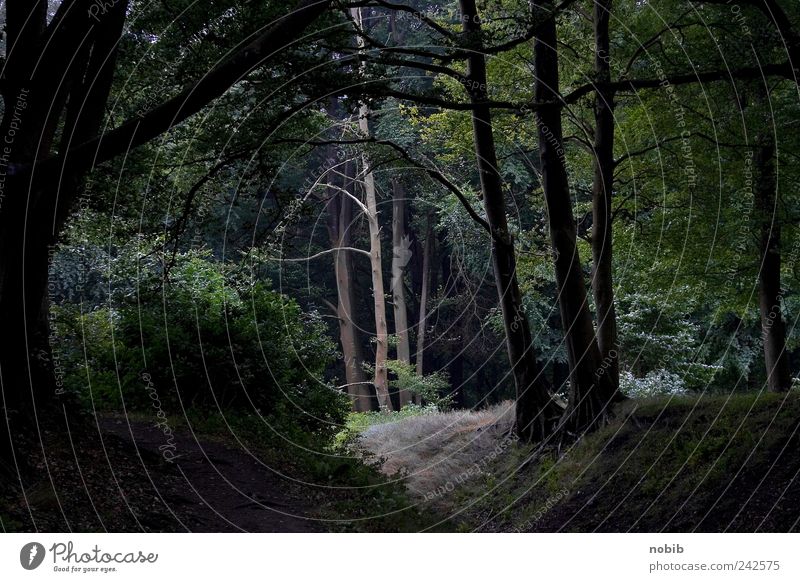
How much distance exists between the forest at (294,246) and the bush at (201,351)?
0.05 m

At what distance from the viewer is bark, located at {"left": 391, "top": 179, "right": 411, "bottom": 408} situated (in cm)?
3133

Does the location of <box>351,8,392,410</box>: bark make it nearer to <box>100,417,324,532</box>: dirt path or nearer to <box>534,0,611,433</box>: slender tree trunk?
<box>534,0,611,433</box>: slender tree trunk

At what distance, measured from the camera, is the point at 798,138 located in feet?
34.6

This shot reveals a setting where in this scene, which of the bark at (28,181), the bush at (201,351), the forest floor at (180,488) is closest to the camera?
the forest floor at (180,488)

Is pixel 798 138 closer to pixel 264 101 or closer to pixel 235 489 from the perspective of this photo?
pixel 264 101

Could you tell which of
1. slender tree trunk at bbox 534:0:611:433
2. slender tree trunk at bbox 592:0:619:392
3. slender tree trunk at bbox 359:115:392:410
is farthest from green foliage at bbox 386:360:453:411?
slender tree trunk at bbox 534:0:611:433

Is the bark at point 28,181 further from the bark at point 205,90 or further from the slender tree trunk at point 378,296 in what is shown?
the slender tree trunk at point 378,296

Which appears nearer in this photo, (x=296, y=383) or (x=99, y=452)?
(x=99, y=452)

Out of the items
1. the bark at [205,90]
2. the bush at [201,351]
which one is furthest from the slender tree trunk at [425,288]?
the bark at [205,90]

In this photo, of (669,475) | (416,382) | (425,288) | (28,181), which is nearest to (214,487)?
(28,181)

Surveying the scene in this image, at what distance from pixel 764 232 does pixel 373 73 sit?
A: 5888mm

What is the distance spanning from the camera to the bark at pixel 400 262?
3133cm

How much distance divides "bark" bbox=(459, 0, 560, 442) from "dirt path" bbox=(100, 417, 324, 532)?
13.9ft

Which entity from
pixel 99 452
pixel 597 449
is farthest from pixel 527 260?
pixel 99 452
